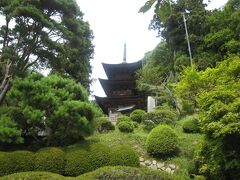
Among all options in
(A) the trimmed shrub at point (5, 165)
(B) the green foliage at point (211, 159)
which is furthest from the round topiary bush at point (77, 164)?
(B) the green foliage at point (211, 159)

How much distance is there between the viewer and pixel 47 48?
16.3 metres

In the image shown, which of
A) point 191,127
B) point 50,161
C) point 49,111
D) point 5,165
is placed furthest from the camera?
point 191,127

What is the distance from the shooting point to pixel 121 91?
27.6 m

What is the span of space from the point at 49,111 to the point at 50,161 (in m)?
2.41

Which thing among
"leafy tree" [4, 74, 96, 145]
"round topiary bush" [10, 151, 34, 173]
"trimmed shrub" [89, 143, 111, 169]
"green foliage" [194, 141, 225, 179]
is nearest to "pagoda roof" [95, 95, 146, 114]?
"leafy tree" [4, 74, 96, 145]

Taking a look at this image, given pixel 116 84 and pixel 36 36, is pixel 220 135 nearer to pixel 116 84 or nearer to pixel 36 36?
pixel 36 36

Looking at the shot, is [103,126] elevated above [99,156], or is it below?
above

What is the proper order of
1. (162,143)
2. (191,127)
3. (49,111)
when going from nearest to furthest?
(49,111), (162,143), (191,127)

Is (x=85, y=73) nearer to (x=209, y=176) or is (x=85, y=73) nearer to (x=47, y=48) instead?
(x=47, y=48)

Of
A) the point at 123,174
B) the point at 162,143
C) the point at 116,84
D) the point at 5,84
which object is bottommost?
the point at 123,174

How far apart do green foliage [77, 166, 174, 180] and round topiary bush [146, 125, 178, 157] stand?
8.46ft

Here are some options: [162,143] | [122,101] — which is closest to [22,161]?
[162,143]

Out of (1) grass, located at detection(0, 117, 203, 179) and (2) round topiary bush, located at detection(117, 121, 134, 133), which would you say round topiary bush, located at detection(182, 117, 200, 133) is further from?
(2) round topiary bush, located at detection(117, 121, 134, 133)

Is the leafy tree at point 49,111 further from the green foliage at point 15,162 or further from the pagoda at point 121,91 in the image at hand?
the pagoda at point 121,91
